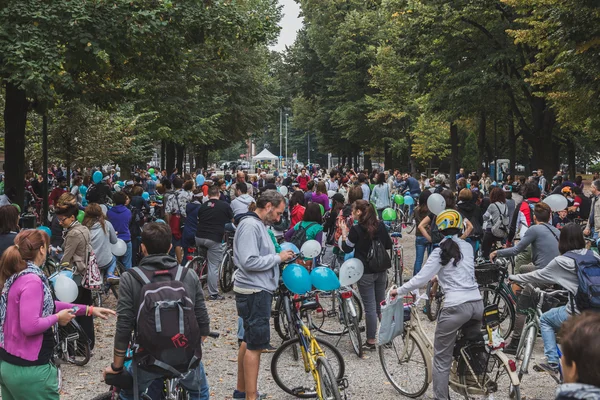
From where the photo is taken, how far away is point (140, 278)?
174 inches

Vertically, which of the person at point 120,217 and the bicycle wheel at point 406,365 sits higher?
the person at point 120,217

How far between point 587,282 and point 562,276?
12.4 inches

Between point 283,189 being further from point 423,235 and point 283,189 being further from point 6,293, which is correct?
point 6,293

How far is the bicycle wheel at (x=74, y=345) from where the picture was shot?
320 inches

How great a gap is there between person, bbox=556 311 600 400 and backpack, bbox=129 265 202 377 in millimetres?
2310

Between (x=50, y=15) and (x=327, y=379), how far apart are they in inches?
363

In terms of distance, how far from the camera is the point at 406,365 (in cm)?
696

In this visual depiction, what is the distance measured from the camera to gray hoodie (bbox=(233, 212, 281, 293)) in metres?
5.94

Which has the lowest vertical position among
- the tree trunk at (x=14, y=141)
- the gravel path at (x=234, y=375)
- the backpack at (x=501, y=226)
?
the gravel path at (x=234, y=375)

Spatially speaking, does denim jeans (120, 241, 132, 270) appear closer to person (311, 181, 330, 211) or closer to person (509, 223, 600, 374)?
person (311, 181, 330, 211)

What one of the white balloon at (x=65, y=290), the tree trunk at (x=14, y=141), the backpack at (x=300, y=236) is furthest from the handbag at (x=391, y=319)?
the tree trunk at (x=14, y=141)

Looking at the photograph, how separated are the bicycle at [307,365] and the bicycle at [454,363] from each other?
2.11 ft

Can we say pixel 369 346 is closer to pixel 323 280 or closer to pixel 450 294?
pixel 323 280

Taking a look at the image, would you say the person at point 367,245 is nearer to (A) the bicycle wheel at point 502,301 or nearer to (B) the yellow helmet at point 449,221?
(A) the bicycle wheel at point 502,301
